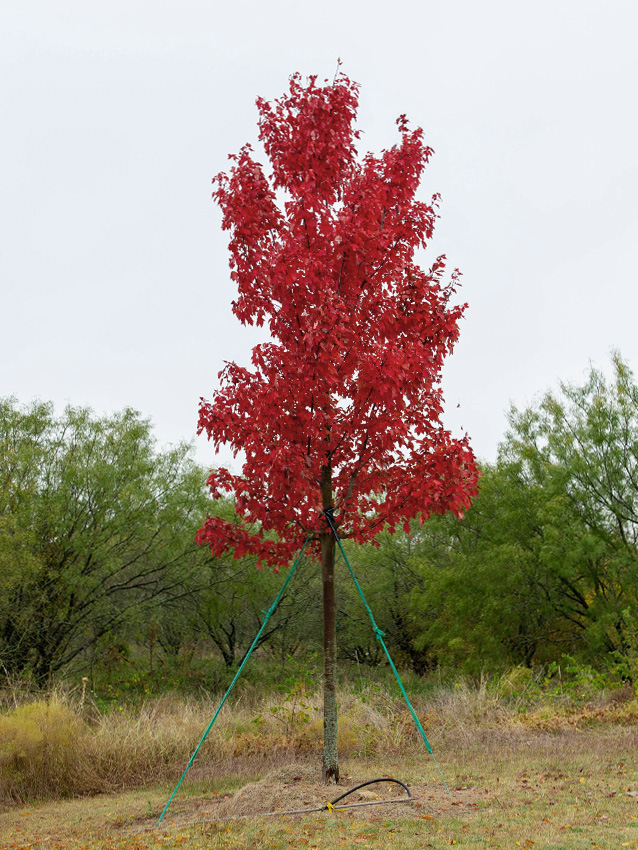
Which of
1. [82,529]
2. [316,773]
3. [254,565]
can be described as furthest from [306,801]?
[254,565]

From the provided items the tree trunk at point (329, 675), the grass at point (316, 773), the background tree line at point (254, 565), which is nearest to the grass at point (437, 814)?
the grass at point (316, 773)

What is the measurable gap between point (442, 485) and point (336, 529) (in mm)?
1098

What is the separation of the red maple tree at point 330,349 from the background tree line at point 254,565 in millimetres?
10065

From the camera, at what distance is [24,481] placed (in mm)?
16500

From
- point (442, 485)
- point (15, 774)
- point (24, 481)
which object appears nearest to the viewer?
point (442, 485)

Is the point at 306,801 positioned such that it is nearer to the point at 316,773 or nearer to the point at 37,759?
the point at 316,773

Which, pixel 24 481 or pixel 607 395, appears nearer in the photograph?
pixel 24 481

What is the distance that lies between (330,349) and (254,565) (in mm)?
15289

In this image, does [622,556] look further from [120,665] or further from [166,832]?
[166,832]

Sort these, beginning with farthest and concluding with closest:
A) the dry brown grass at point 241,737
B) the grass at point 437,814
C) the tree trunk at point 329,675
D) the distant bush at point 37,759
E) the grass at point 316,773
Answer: the dry brown grass at point 241,737
the distant bush at point 37,759
the tree trunk at point 329,675
the grass at point 316,773
the grass at point 437,814

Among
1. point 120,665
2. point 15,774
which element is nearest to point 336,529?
point 15,774

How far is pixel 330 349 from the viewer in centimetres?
593

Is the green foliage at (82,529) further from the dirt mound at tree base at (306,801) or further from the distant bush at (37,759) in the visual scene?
the dirt mound at tree base at (306,801)

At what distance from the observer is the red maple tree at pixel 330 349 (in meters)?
6.23
